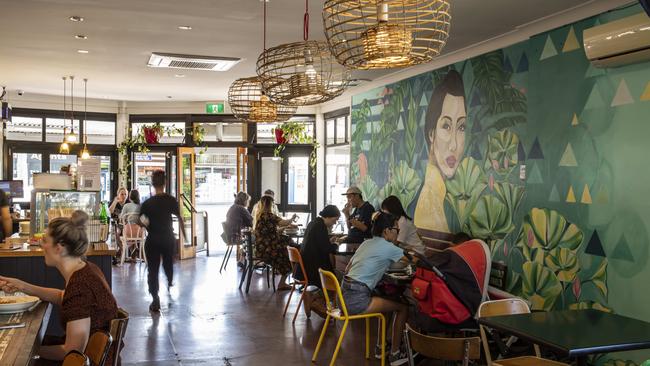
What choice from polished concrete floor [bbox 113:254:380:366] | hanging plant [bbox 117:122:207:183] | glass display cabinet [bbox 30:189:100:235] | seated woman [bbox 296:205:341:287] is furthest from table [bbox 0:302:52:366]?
hanging plant [bbox 117:122:207:183]

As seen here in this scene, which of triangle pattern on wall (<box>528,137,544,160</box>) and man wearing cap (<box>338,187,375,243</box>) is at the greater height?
triangle pattern on wall (<box>528,137,544,160</box>)

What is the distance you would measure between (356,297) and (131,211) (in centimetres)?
711

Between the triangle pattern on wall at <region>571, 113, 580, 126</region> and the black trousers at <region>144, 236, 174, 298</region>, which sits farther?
the black trousers at <region>144, 236, 174, 298</region>

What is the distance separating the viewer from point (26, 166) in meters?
12.8

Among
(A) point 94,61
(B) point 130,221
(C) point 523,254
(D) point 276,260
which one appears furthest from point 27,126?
(C) point 523,254

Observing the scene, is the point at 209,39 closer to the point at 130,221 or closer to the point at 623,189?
the point at 623,189

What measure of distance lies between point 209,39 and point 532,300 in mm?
4309

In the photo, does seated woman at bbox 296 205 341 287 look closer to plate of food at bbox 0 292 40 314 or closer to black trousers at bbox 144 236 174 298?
black trousers at bbox 144 236 174 298

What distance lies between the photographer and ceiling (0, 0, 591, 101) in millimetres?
5621

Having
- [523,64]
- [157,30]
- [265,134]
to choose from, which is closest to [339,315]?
[523,64]

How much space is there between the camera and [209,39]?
703 centimetres

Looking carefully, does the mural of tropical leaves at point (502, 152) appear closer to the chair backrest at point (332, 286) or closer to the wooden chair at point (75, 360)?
the chair backrest at point (332, 286)

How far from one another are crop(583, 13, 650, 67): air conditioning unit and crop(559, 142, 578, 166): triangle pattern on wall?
91 cm

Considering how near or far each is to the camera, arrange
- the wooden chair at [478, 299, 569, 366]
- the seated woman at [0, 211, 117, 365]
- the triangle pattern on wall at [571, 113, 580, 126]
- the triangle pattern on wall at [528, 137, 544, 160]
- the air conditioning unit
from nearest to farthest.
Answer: the seated woman at [0, 211, 117, 365], the wooden chair at [478, 299, 569, 366], the air conditioning unit, the triangle pattern on wall at [571, 113, 580, 126], the triangle pattern on wall at [528, 137, 544, 160]
